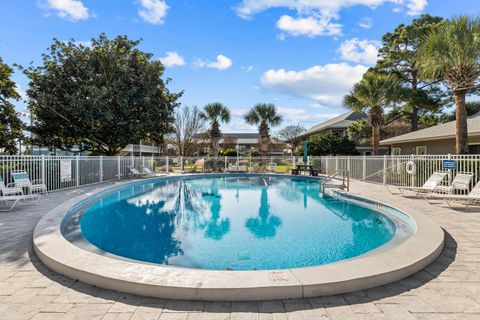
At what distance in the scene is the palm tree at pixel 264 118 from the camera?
28.3 metres

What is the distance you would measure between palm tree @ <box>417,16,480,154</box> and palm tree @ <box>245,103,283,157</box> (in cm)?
1834

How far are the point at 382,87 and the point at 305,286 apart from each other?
19.4 m

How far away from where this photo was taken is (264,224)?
7.45 metres

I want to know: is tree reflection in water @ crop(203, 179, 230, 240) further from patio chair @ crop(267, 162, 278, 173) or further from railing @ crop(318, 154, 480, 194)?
patio chair @ crop(267, 162, 278, 173)

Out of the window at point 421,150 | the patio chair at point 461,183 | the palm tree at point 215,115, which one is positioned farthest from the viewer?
the palm tree at point 215,115

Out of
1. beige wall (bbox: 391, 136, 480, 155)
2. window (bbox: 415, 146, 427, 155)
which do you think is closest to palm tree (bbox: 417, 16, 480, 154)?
beige wall (bbox: 391, 136, 480, 155)

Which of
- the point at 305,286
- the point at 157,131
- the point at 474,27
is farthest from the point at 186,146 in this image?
the point at 305,286

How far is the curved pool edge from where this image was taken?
276 cm

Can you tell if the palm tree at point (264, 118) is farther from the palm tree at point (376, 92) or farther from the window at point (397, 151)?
the window at point (397, 151)

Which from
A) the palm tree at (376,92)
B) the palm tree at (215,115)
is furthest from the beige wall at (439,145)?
the palm tree at (215,115)

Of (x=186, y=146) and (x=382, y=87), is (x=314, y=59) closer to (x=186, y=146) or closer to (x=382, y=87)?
(x=382, y=87)

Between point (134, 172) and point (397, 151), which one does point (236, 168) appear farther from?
point (397, 151)

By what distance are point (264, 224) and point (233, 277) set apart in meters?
4.58

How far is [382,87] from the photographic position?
60.7 feet
